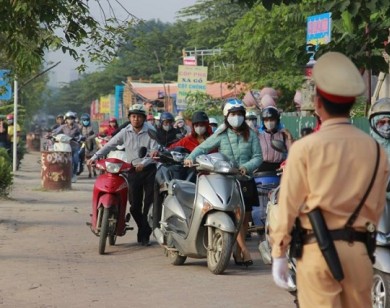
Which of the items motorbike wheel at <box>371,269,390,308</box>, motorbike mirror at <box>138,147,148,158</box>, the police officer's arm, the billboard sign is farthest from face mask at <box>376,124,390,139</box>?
the billboard sign

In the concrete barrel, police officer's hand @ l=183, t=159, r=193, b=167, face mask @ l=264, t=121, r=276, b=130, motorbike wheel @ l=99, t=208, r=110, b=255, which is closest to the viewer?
police officer's hand @ l=183, t=159, r=193, b=167

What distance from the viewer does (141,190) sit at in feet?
40.7

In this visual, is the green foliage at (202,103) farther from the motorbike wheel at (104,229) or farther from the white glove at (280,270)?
the white glove at (280,270)

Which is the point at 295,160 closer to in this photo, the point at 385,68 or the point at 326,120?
the point at 326,120

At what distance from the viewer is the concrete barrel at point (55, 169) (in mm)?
21422

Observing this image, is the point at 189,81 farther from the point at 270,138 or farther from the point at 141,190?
the point at 270,138

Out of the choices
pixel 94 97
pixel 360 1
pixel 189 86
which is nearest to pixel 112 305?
pixel 360 1

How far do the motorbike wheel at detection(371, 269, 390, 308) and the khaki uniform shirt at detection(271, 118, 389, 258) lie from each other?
8.32 ft

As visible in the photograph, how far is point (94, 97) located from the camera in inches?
3686

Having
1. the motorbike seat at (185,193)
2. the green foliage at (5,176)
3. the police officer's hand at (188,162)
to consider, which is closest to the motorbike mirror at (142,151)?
the motorbike seat at (185,193)

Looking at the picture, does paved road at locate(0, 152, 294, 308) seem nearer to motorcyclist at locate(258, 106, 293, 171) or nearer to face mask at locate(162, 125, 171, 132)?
motorcyclist at locate(258, 106, 293, 171)

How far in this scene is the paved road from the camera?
8.55m

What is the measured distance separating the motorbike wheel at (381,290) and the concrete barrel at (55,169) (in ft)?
47.9

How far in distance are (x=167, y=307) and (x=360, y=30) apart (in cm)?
302
